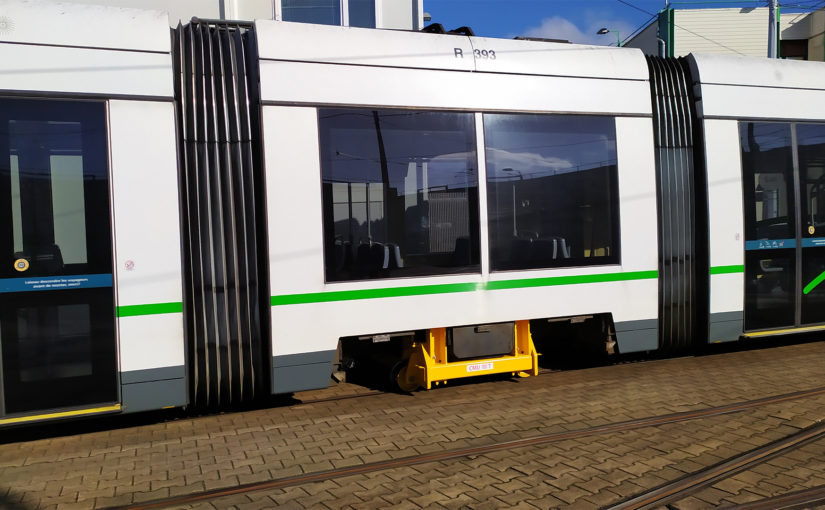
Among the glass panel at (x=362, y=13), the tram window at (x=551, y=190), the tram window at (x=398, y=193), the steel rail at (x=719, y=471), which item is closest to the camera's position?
the steel rail at (x=719, y=471)

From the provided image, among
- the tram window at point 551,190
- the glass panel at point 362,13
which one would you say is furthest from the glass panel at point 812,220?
the glass panel at point 362,13

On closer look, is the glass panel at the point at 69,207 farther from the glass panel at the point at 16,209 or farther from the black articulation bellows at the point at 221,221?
the black articulation bellows at the point at 221,221

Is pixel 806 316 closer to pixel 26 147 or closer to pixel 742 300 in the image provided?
pixel 742 300

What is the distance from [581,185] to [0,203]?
5.40 meters

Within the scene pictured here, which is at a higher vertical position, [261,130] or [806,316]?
[261,130]

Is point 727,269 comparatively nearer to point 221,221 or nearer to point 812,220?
point 812,220

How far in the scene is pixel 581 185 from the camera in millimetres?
7125

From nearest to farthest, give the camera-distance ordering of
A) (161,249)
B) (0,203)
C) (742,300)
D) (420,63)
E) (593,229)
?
1. (0,203)
2. (161,249)
3. (420,63)
4. (593,229)
5. (742,300)

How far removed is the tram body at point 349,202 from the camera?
527 cm

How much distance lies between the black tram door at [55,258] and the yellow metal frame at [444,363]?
9.08 ft

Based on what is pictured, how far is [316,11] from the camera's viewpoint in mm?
12789

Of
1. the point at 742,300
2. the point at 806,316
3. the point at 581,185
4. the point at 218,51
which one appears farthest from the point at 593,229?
the point at 218,51

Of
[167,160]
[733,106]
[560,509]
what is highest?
[733,106]

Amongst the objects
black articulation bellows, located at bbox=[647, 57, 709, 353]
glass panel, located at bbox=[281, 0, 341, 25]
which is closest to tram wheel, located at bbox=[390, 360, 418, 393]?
A: black articulation bellows, located at bbox=[647, 57, 709, 353]
